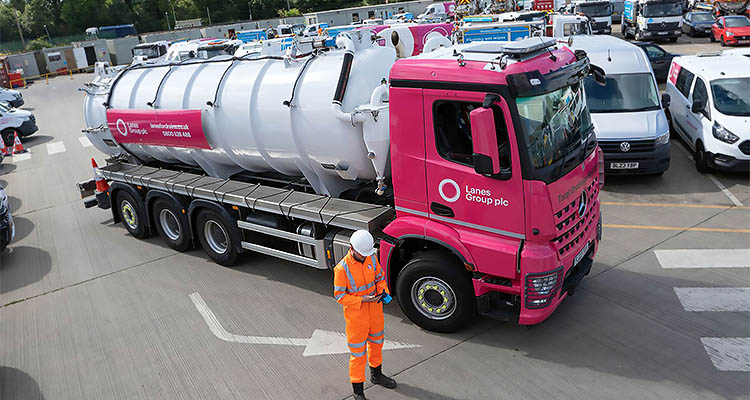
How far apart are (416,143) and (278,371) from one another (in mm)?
2852

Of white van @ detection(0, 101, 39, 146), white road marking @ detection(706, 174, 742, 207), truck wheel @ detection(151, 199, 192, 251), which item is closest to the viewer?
truck wheel @ detection(151, 199, 192, 251)

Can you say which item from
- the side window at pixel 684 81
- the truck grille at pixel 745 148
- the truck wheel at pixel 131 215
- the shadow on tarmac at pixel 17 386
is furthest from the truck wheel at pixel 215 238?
the side window at pixel 684 81

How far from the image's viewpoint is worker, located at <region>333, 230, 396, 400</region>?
5117 mm

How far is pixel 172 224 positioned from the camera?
32.2ft

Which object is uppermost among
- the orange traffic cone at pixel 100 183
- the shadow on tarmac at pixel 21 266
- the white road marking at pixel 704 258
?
the orange traffic cone at pixel 100 183

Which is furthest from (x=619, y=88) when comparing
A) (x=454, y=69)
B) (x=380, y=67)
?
(x=454, y=69)

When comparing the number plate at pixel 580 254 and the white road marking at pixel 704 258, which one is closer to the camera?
the number plate at pixel 580 254

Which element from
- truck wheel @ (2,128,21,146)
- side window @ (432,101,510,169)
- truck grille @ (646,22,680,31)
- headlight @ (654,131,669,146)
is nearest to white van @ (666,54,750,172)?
headlight @ (654,131,669,146)

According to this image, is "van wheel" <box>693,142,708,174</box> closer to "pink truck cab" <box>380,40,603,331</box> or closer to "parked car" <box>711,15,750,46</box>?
"pink truck cab" <box>380,40,603,331</box>

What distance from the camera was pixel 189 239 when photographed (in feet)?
30.9

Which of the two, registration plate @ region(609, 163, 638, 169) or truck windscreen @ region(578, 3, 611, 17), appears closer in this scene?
registration plate @ region(609, 163, 638, 169)

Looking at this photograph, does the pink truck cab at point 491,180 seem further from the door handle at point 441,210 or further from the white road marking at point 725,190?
the white road marking at point 725,190

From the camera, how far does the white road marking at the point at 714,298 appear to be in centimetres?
653

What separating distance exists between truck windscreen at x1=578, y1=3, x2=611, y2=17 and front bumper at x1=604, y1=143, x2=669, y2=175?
2496 cm
